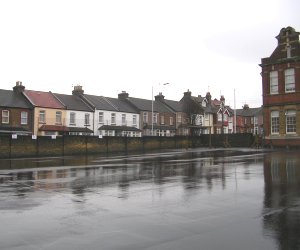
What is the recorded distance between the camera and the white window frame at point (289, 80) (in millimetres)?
40925

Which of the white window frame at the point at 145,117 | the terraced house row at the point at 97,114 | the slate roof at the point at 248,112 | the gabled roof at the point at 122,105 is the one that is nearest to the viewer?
the terraced house row at the point at 97,114

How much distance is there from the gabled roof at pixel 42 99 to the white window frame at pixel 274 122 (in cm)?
2968

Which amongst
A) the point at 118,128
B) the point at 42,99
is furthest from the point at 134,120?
the point at 42,99

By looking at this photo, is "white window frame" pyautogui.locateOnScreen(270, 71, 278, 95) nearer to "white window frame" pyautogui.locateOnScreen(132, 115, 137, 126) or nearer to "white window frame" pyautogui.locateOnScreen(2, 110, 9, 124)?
"white window frame" pyautogui.locateOnScreen(132, 115, 137, 126)

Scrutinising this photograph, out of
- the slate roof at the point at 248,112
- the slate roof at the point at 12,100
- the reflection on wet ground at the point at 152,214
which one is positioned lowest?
the reflection on wet ground at the point at 152,214

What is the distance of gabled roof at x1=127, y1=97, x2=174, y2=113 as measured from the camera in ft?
218

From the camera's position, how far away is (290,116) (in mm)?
41281

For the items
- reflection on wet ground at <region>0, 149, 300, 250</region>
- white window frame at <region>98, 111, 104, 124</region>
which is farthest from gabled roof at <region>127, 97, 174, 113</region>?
reflection on wet ground at <region>0, 149, 300, 250</region>

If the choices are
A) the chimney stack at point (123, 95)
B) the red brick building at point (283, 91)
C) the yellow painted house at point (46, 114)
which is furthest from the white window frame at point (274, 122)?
the chimney stack at point (123, 95)

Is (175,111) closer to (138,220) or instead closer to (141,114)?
(141,114)

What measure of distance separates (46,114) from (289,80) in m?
32.7

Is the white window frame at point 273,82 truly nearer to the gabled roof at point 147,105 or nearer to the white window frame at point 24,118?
the gabled roof at point 147,105

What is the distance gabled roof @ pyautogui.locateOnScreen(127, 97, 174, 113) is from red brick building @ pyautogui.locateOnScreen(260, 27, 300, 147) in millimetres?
27121

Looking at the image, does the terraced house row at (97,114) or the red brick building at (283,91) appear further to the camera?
the terraced house row at (97,114)
